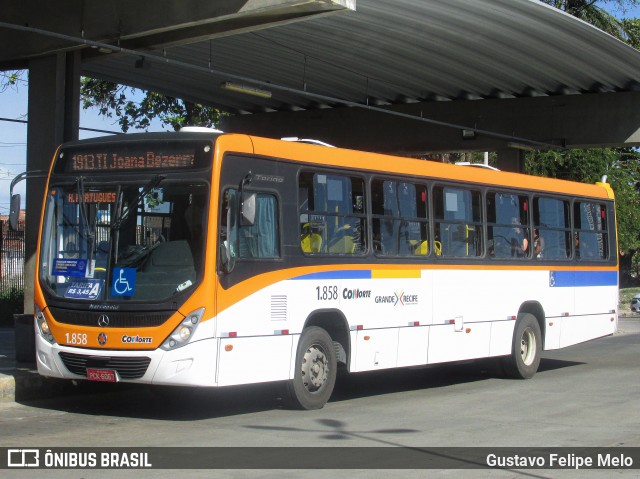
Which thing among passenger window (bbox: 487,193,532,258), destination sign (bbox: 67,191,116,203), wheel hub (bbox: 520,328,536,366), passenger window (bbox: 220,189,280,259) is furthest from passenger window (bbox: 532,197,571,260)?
destination sign (bbox: 67,191,116,203)

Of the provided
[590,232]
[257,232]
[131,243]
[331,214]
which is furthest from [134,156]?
[590,232]

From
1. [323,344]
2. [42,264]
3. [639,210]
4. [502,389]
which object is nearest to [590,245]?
[502,389]

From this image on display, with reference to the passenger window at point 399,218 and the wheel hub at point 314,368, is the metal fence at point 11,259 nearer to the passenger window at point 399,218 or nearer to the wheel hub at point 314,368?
the passenger window at point 399,218

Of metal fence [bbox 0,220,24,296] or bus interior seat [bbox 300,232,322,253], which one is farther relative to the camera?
metal fence [bbox 0,220,24,296]

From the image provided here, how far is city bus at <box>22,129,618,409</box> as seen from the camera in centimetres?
1090

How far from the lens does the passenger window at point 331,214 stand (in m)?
12.3

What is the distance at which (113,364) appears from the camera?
11.0 metres

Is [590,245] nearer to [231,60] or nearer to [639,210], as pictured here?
[231,60]

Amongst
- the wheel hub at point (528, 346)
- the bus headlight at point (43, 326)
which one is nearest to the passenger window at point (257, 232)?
the bus headlight at point (43, 326)

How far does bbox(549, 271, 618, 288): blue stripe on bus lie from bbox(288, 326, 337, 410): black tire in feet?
19.7

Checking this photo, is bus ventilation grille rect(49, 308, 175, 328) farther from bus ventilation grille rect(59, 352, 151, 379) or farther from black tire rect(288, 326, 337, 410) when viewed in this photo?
black tire rect(288, 326, 337, 410)

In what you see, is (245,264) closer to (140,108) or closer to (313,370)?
(313,370)

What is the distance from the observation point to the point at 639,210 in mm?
42594

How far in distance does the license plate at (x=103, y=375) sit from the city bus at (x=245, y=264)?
0.02 meters
